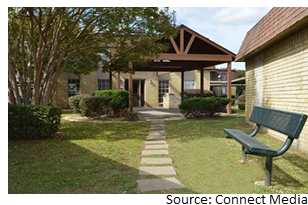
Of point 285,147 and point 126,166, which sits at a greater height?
point 285,147

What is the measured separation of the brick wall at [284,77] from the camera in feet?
20.6

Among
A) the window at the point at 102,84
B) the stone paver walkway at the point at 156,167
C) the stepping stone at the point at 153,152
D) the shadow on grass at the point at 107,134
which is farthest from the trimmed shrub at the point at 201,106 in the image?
the window at the point at 102,84

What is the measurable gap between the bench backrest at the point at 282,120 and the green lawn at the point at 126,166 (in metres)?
0.80

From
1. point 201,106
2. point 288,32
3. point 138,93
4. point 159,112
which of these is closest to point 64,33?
point 201,106

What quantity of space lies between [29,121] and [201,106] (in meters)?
7.84

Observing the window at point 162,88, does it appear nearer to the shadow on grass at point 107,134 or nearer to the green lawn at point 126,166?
the shadow on grass at point 107,134

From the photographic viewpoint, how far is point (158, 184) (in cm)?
407

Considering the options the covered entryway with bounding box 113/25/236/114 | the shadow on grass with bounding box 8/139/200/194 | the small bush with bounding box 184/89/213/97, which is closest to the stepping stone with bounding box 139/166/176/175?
the shadow on grass with bounding box 8/139/200/194

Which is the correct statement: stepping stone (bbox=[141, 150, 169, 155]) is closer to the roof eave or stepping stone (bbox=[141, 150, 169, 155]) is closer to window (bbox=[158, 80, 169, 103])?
the roof eave

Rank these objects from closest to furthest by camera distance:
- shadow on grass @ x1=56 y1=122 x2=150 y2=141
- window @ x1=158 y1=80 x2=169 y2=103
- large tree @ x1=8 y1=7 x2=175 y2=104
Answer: shadow on grass @ x1=56 y1=122 x2=150 y2=141 < large tree @ x1=8 y1=7 x2=175 y2=104 < window @ x1=158 y1=80 x2=169 y2=103

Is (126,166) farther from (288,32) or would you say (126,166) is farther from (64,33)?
(64,33)

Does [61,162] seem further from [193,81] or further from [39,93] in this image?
[193,81]

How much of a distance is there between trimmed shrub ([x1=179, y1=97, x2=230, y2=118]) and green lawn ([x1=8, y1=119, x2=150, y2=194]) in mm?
4972

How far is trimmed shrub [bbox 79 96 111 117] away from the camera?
13285mm
